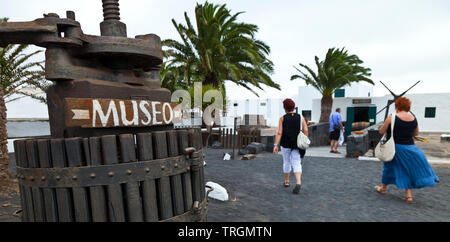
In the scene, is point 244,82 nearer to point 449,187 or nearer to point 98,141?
point 449,187

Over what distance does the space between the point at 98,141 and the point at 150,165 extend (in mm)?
430

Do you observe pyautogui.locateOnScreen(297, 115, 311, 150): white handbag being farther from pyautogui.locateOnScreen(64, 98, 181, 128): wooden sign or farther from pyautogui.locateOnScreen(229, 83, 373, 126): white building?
pyautogui.locateOnScreen(229, 83, 373, 126): white building

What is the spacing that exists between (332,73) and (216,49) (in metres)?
8.16

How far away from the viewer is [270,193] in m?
4.79

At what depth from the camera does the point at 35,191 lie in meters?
1.95

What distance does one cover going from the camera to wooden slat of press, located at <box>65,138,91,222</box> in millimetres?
1840

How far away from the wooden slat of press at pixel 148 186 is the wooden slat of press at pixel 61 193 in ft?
1.78

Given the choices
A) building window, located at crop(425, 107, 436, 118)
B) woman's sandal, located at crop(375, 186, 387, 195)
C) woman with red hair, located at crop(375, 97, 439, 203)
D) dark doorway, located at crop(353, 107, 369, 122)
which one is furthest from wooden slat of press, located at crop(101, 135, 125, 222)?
building window, located at crop(425, 107, 436, 118)

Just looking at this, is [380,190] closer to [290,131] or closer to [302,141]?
[302,141]

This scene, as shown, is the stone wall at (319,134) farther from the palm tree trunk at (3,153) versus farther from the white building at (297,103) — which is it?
the white building at (297,103)

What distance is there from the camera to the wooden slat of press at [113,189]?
1875mm

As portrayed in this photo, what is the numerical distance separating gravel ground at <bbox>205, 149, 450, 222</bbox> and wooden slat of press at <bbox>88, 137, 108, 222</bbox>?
6.31ft
